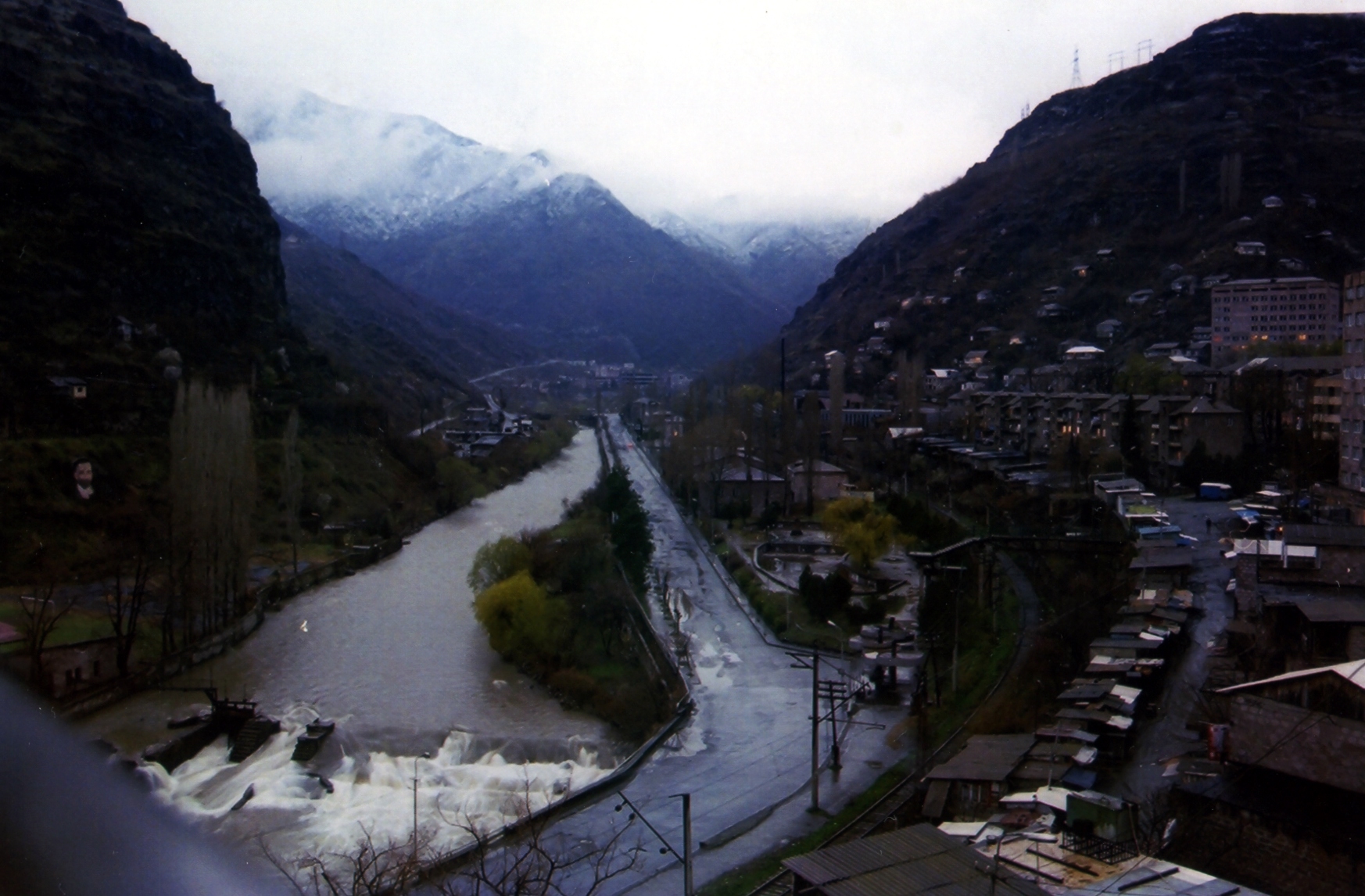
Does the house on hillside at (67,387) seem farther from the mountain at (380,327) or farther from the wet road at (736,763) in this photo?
the mountain at (380,327)

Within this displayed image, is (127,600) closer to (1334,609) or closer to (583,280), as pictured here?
(1334,609)

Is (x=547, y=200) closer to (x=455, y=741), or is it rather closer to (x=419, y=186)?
(x=419, y=186)

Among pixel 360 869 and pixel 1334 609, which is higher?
pixel 1334 609

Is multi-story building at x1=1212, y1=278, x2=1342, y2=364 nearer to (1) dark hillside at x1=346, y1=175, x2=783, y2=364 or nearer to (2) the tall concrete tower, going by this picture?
(2) the tall concrete tower

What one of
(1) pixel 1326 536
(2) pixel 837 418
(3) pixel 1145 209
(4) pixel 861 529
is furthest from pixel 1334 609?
(3) pixel 1145 209

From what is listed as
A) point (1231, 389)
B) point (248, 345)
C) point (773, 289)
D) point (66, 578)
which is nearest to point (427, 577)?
point (66, 578)

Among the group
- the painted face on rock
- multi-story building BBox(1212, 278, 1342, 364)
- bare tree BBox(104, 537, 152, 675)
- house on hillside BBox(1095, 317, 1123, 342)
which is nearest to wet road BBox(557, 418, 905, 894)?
bare tree BBox(104, 537, 152, 675)
